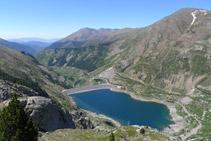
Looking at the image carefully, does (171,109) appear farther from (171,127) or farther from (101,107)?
(101,107)

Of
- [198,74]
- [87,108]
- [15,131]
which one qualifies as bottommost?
[87,108]

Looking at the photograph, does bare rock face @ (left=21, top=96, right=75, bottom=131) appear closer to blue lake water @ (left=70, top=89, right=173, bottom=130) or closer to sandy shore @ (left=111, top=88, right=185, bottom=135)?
sandy shore @ (left=111, top=88, right=185, bottom=135)

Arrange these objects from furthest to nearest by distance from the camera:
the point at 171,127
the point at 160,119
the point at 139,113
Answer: the point at 139,113 → the point at 160,119 → the point at 171,127

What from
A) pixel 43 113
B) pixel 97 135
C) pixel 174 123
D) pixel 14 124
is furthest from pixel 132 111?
pixel 14 124

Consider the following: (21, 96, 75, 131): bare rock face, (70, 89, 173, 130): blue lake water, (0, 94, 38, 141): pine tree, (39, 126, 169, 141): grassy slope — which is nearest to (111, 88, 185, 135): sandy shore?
(70, 89, 173, 130): blue lake water

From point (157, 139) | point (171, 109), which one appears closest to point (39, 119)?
point (157, 139)

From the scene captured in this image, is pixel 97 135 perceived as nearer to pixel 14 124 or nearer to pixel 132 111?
pixel 14 124

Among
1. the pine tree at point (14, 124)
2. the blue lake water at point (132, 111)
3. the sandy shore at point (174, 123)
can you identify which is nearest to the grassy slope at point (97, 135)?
the pine tree at point (14, 124)
